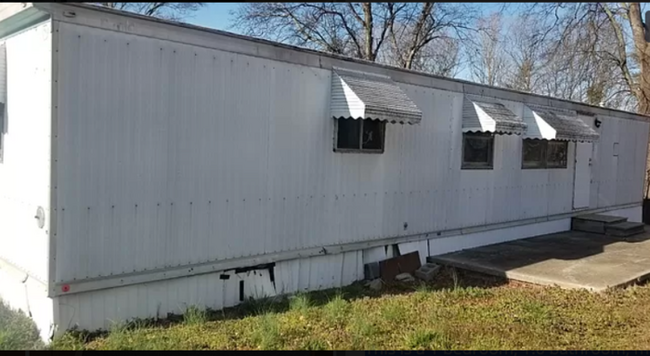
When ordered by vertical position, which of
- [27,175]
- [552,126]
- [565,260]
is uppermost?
[552,126]

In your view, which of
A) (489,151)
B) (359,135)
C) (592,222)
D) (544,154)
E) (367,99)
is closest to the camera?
(367,99)

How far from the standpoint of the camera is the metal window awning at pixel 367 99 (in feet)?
18.3

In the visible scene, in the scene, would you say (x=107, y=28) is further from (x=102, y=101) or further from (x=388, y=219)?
(x=388, y=219)

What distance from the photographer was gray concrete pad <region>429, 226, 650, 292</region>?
6270 millimetres

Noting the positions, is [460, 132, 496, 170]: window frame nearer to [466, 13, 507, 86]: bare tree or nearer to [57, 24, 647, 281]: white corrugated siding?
[57, 24, 647, 281]: white corrugated siding

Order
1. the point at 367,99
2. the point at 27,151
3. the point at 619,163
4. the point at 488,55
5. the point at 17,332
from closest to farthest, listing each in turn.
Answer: the point at 17,332 → the point at 27,151 → the point at 367,99 → the point at 619,163 → the point at 488,55

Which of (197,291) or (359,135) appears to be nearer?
(197,291)

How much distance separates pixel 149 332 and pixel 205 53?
7.88ft

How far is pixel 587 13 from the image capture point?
16141 mm

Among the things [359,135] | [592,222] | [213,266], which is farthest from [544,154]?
[213,266]

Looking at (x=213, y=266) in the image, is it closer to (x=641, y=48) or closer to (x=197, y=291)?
(x=197, y=291)

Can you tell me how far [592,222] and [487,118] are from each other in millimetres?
4093

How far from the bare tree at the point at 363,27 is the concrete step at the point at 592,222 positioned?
12.6m

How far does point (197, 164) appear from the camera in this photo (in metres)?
4.79
